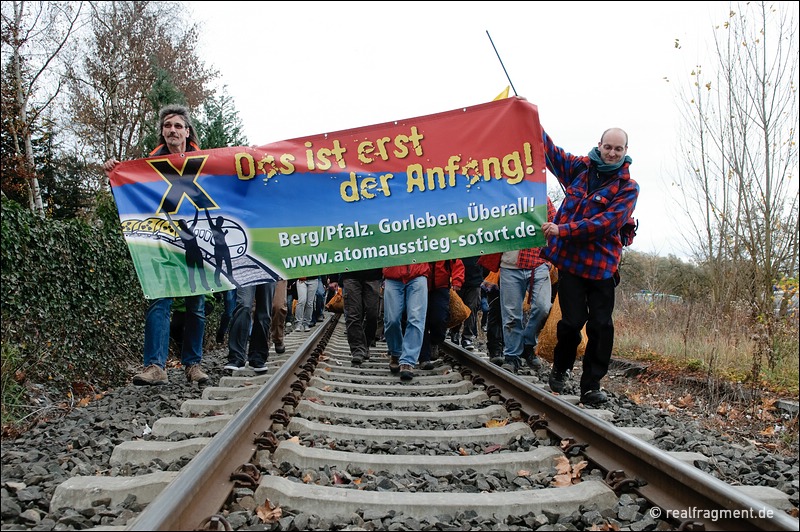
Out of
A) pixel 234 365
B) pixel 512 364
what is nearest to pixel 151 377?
pixel 234 365

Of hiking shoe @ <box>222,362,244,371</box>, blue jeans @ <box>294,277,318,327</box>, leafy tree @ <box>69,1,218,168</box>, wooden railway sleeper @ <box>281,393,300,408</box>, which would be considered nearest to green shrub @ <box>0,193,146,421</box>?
hiking shoe @ <box>222,362,244,371</box>

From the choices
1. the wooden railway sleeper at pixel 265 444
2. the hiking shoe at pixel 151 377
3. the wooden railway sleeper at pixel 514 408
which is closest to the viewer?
the wooden railway sleeper at pixel 265 444

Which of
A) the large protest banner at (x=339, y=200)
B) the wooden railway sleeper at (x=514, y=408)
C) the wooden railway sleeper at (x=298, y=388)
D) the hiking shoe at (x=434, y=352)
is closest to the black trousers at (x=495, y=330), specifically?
the hiking shoe at (x=434, y=352)

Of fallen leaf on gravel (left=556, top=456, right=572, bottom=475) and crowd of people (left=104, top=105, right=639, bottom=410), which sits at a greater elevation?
crowd of people (left=104, top=105, right=639, bottom=410)

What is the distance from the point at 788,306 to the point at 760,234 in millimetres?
1177

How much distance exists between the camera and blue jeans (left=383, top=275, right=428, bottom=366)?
595cm

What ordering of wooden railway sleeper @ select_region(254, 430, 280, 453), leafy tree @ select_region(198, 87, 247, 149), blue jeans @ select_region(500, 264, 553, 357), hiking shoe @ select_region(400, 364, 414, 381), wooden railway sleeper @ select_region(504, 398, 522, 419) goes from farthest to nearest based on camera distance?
leafy tree @ select_region(198, 87, 247, 149), blue jeans @ select_region(500, 264, 553, 357), hiking shoe @ select_region(400, 364, 414, 381), wooden railway sleeper @ select_region(504, 398, 522, 419), wooden railway sleeper @ select_region(254, 430, 280, 453)

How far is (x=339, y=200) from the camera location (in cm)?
518

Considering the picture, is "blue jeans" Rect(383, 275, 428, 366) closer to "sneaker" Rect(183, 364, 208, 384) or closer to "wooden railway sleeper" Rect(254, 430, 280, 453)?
"sneaker" Rect(183, 364, 208, 384)

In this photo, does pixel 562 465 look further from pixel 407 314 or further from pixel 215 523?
pixel 407 314

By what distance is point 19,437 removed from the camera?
141 inches

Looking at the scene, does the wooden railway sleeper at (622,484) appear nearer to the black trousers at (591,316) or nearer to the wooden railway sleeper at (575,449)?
the wooden railway sleeper at (575,449)

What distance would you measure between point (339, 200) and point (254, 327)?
1.67 meters

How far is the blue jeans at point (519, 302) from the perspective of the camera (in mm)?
6402
